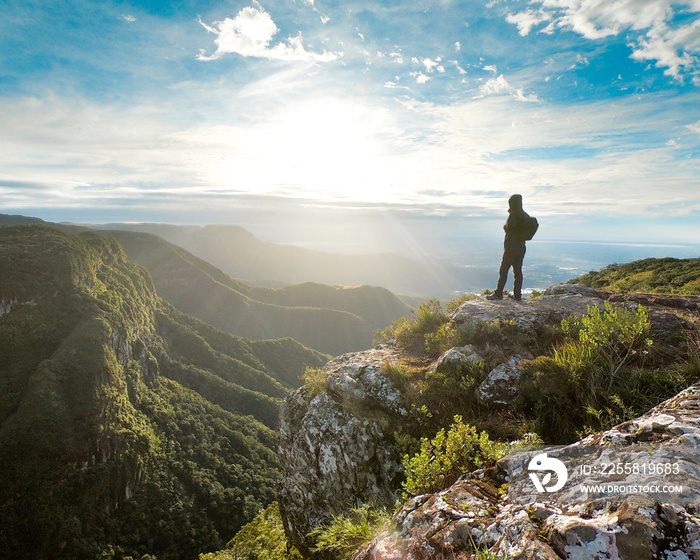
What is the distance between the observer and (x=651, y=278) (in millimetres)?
21578

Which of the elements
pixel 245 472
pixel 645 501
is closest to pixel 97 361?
pixel 245 472

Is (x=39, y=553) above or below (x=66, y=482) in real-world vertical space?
below

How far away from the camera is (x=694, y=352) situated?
5.49 meters

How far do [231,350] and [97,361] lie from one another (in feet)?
165

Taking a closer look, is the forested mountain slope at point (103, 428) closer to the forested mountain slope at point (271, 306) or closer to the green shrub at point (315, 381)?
the forested mountain slope at point (271, 306)

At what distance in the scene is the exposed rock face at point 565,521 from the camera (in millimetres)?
2426

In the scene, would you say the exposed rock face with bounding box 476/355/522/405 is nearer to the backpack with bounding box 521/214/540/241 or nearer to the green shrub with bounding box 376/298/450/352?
the green shrub with bounding box 376/298/450/352

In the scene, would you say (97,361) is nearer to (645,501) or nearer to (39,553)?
(39,553)

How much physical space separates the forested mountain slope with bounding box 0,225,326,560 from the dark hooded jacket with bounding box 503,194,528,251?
7438 centimetres

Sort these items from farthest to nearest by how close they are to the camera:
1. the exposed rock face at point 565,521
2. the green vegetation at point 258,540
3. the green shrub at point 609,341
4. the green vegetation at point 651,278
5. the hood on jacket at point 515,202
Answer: the green vegetation at point 258,540, the green vegetation at point 651,278, the hood on jacket at point 515,202, the green shrub at point 609,341, the exposed rock face at point 565,521

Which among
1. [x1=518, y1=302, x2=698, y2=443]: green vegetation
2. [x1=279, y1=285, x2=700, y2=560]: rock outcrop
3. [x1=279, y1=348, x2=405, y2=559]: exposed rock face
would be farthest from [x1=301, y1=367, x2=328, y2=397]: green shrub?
[x1=518, y1=302, x2=698, y2=443]: green vegetation

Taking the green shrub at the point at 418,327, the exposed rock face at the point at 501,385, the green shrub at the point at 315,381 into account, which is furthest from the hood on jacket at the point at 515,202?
the green shrub at the point at 315,381

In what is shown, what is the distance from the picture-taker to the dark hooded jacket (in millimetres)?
10414

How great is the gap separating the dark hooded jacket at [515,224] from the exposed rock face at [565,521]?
6806mm
